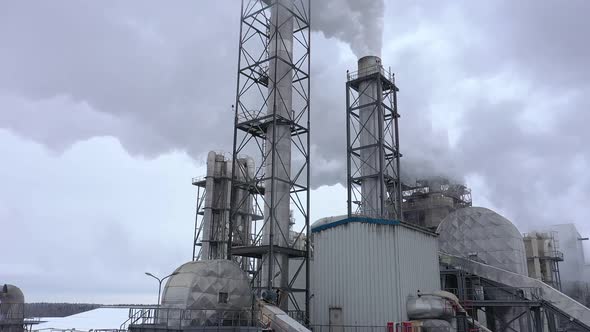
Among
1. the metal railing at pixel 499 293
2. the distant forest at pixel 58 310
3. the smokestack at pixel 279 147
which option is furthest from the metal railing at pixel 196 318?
the distant forest at pixel 58 310

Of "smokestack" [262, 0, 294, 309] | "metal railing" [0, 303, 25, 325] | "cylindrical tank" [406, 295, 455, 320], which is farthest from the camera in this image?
"smokestack" [262, 0, 294, 309]

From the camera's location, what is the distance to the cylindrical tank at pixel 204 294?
76.2 feet

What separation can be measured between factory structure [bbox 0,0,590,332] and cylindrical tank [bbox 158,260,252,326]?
0.06 metres

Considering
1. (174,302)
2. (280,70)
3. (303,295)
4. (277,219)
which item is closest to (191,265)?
(174,302)

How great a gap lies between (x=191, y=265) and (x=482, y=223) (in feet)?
97.9

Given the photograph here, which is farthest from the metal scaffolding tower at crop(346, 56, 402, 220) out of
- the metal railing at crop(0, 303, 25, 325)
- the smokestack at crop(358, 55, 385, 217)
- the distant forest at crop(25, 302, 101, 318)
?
the distant forest at crop(25, 302, 101, 318)

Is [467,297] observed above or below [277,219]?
below

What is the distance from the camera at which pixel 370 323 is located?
27594mm

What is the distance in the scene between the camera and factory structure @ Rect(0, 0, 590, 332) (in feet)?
82.0

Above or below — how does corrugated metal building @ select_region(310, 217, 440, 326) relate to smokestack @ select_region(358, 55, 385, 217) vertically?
below

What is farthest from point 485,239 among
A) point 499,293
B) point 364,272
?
point 364,272

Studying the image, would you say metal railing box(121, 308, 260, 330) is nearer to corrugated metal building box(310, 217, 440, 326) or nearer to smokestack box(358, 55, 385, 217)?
corrugated metal building box(310, 217, 440, 326)

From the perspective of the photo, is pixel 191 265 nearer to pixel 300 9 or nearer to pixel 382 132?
pixel 382 132

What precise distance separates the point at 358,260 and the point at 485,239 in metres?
20.2
